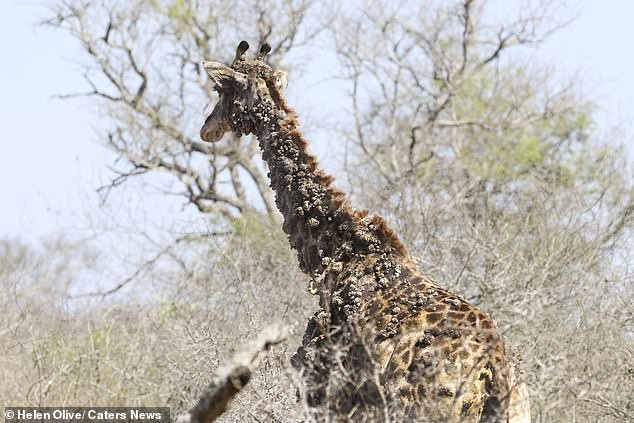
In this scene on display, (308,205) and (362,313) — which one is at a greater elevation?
(308,205)

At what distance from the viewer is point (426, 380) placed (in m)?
5.25

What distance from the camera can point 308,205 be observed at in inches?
257

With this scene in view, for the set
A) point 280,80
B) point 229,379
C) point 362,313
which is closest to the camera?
point 229,379

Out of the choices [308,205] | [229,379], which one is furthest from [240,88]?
[229,379]

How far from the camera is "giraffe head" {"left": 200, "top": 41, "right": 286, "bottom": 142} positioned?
23.3ft

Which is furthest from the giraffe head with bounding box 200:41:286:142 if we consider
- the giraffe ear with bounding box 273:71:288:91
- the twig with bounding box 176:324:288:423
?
the twig with bounding box 176:324:288:423

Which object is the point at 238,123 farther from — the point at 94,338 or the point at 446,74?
the point at 446,74

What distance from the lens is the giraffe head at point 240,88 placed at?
280 inches

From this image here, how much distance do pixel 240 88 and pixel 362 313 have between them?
206 centimetres

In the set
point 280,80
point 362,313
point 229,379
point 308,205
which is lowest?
point 229,379

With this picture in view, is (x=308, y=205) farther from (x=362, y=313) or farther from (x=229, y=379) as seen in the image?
(x=229, y=379)

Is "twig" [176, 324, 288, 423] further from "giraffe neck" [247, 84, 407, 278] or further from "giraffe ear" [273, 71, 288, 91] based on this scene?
"giraffe ear" [273, 71, 288, 91]

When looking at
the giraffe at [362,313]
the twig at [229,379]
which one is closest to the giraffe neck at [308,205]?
the giraffe at [362,313]

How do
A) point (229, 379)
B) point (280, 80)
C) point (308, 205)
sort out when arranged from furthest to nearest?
1. point (280, 80)
2. point (308, 205)
3. point (229, 379)
